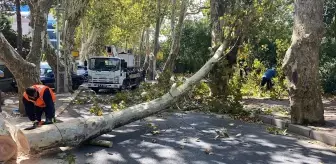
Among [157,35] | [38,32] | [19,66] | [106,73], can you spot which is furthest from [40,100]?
[157,35]

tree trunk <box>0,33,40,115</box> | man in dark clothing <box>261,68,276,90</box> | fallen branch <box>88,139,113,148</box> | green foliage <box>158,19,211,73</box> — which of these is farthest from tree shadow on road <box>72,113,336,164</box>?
green foliage <box>158,19,211,73</box>

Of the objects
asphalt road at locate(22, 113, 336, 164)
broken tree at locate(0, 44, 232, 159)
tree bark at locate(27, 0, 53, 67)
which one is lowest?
asphalt road at locate(22, 113, 336, 164)

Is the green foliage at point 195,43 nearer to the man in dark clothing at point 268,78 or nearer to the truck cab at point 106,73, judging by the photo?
the truck cab at point 106,73

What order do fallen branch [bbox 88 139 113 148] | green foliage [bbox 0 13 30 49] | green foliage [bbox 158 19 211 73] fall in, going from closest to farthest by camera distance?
1. fallen branch [bbox 88 139 113 148]
2. green foliage [bbox 0 13 30 49]
3. green foliage [bbox 158 19 211 73]

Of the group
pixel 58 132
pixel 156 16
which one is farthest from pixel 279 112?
pixel 156 16

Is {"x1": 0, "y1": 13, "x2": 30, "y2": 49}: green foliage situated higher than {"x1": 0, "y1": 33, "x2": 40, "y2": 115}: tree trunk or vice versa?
{"x1": 0, "y1": 13, "x2": 30, "y2": 49}: green foliage

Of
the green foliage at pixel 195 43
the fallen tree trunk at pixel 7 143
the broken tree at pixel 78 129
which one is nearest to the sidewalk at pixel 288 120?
the broken tree at pixel 78 129

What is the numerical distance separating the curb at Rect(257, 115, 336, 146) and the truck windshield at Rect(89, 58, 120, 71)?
12431 mm

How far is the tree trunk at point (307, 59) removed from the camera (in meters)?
9.36

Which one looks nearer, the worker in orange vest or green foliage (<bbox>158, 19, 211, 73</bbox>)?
the worker in orange vest

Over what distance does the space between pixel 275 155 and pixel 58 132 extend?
375cm

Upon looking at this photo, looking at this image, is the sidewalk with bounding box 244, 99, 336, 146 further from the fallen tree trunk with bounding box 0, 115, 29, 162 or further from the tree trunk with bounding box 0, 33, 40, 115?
the tree trunk with bounding box 0, 33, 40, 115

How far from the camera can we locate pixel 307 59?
944cm

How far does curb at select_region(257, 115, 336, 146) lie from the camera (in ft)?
27.5
